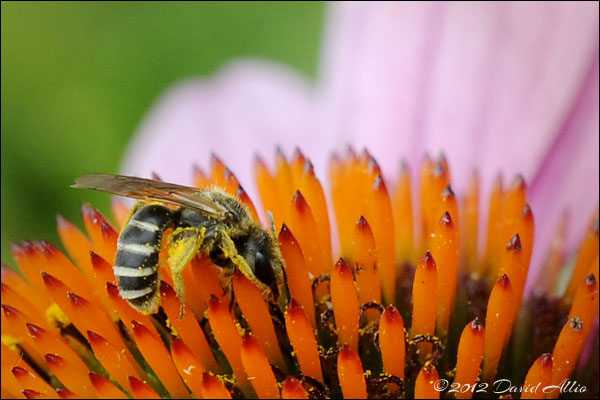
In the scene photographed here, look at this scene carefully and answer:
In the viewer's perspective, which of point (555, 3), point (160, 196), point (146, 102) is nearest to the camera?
point (160, 196)

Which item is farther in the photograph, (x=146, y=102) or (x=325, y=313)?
(x=146, y=102)

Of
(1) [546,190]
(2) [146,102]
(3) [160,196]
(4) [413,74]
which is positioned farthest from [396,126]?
(3) [160,196]

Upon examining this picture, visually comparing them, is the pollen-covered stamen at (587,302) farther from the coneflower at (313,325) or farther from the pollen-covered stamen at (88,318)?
the pollen-covered stamen at (88,318)

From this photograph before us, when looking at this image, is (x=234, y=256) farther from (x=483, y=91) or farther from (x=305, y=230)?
(x=483, y=91)

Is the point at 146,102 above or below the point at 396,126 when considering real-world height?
above

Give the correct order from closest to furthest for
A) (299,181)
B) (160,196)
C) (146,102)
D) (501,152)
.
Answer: (160,196) → (299,181) → (501,152) → (146,102)

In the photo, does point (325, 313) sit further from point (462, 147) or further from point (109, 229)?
point (462, 147)

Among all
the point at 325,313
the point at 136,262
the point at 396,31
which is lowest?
the point at 325,313

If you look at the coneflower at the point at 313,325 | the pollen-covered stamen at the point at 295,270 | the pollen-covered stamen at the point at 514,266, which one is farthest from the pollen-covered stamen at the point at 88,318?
the pollen-covered stamen at the point at 514,266
